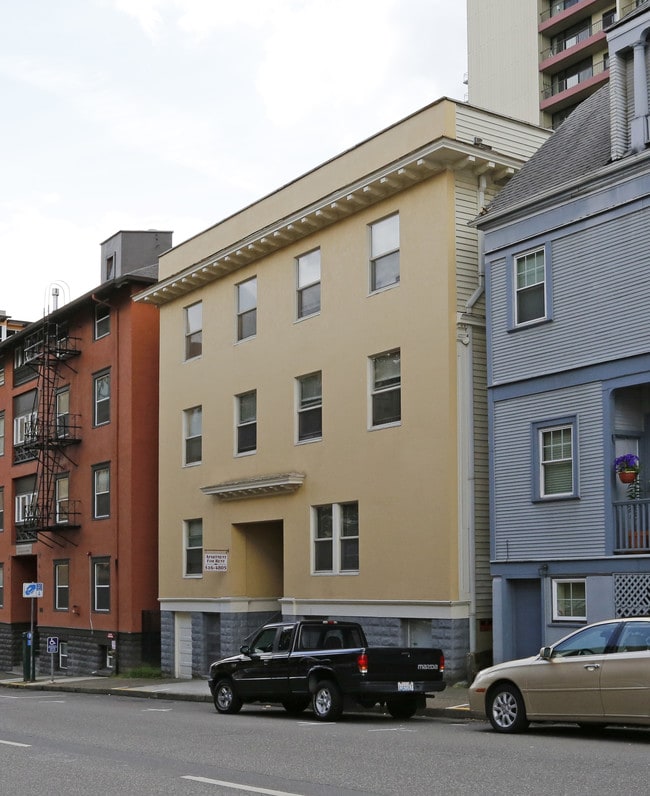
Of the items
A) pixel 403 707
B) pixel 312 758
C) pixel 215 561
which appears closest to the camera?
pixel 312 758

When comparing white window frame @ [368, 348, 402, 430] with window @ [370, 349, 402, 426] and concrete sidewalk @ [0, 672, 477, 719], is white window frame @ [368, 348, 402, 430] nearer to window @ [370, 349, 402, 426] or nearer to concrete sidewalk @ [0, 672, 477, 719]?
window @ [370, 349, 402, 426]

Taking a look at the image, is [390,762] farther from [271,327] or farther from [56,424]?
[56,424]

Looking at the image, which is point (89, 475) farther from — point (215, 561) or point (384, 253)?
point (384, 253)

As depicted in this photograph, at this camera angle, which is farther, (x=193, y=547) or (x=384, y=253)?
(x=193, y=547)

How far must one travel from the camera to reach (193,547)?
32000 mm

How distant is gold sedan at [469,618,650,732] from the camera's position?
44.0 feet

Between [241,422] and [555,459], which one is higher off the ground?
[241,422]

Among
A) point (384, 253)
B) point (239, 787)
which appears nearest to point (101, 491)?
point (384, 253)

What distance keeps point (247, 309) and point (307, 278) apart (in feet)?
9.31

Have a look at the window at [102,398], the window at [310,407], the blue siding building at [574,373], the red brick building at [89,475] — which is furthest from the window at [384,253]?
the window at [102,398]

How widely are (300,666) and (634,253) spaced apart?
28.8 feet

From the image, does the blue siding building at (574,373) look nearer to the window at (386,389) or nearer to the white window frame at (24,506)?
the window at (386,389)

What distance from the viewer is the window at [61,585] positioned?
3909 centimetres

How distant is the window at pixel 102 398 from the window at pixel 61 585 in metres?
5.42
